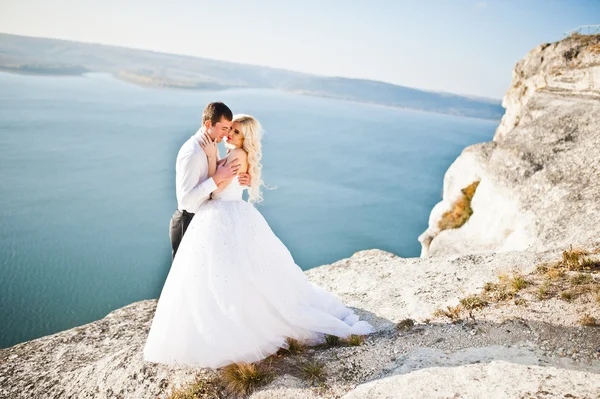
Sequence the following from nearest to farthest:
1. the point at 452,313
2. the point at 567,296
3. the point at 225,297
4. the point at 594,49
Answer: the point at 225,297 < the point at 567,296 < the point at 452,313 < the point at 594,49

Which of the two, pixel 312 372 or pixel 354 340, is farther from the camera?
pixel 354 340

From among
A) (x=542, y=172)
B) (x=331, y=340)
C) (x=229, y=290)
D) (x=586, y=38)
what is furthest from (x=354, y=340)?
(x=586, y=38)

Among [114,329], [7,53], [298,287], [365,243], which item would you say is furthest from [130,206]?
[7,53]

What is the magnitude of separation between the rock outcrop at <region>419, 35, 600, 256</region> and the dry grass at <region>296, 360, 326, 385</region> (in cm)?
715

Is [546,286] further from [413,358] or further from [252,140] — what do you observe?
[252,140]

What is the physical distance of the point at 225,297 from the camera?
15.6 ft

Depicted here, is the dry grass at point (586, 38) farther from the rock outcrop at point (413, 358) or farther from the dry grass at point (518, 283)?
the dry grass at point (518, 283)

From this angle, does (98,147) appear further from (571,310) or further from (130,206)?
(571,310)

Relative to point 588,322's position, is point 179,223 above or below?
above

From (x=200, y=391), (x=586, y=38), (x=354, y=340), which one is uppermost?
(x=586, y=38)

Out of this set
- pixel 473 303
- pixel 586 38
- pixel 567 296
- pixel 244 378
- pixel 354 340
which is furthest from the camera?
pixel 586 38

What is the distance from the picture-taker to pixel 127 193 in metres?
68.2

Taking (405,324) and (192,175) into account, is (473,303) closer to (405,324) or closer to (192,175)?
(405,324)

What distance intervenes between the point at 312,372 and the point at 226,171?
9.54ft
